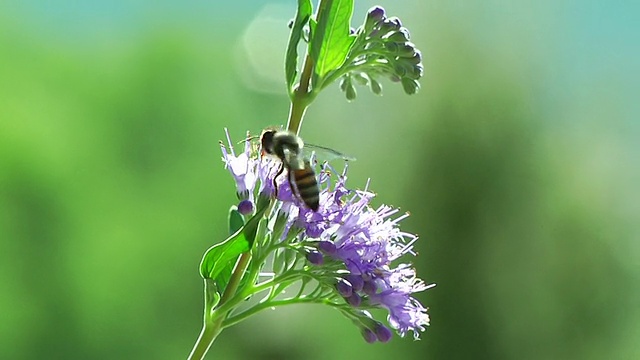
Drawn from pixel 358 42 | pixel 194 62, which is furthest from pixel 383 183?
pixel 358 42

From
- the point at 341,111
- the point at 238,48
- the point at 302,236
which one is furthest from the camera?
the point at 238,48

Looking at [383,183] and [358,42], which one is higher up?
[358,42]

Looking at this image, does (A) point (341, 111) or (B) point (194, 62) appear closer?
(A) point (341, 111)

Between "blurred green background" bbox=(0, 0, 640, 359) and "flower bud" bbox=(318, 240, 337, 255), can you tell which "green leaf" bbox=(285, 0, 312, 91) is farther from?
"blurred green background" bbox=(0, 0, 640, 359)

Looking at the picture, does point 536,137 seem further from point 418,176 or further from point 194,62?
point 194,62

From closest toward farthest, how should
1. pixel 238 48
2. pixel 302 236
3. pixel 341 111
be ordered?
1. pixel 302 236
2. pixel 341 111
3. pixel 238 48

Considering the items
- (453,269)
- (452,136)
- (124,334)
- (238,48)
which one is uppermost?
(238,48)
